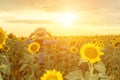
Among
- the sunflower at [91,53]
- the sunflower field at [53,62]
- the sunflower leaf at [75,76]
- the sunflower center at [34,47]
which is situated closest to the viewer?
the sunflower leaf at [75,76]

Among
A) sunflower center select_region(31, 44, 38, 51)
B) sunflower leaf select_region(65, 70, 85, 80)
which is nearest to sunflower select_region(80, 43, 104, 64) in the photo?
sunflower leaf select_region(65, 70, 85, 80)

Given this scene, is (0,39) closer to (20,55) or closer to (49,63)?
(49,63)

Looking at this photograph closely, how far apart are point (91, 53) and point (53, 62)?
4.37m

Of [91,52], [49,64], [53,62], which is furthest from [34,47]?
[91,52]

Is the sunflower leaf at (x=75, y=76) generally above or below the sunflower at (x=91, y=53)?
below

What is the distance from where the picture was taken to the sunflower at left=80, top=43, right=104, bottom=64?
4574mm

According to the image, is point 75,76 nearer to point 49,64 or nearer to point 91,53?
point 91,53

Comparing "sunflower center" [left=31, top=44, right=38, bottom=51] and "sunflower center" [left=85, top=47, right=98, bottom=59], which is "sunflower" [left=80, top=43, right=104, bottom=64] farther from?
"sunflower center" [left=31, top=44, right=38, bottom=51]

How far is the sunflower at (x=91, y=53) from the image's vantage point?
4.57m

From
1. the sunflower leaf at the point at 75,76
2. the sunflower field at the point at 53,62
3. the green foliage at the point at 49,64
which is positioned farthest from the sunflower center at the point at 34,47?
the sunflower leaf at the point at 75,76

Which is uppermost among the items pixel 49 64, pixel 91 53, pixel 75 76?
pixel 91 53

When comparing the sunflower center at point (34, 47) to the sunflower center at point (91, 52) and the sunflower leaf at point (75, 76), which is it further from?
the sunflower leaf at point (75, 76)

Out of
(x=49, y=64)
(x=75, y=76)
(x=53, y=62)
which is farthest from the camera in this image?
(x=53, y=62)

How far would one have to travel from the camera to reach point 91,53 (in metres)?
4.72
